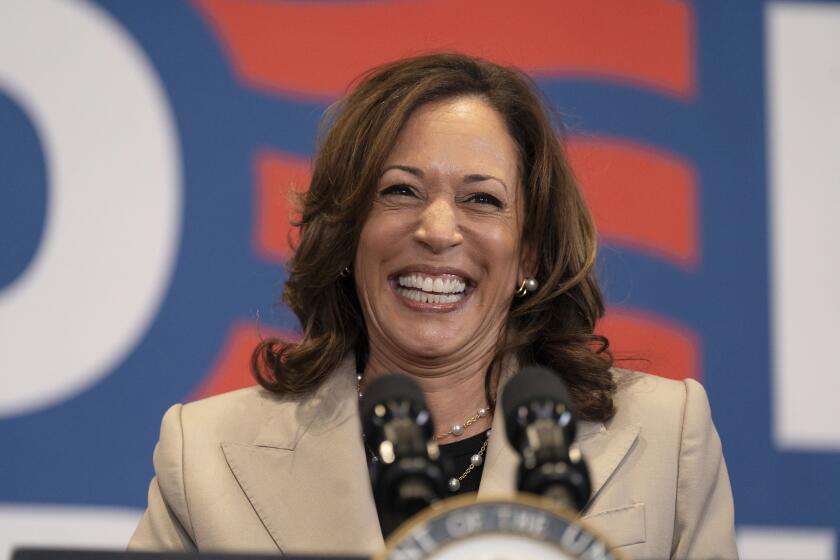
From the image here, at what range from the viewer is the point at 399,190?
197cm

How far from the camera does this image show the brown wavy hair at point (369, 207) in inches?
79.1

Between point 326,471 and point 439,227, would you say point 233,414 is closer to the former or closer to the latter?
point 326,471

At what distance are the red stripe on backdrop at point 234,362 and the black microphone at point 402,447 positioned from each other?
1533mm

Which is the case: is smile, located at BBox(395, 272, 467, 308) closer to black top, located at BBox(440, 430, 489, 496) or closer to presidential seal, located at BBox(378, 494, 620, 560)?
black top, located at BBox(440, 430, 489, 496)

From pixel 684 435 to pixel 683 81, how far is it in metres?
1.06

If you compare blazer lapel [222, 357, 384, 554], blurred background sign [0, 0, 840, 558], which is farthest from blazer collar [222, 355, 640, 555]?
blurred background sign [0, 0, 840, 558]

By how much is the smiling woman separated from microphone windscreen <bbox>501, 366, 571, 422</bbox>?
764 millimetres

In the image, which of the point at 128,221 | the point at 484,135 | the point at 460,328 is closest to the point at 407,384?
the point at 460,328

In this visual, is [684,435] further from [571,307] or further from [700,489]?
[571,307]

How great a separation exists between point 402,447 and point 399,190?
1.01 metres

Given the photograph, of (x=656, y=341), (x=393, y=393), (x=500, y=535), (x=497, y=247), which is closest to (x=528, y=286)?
(x=497, y=247)

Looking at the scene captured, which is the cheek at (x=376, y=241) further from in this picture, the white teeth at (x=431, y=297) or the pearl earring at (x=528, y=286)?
the pearl earring at (x=528, y=286)

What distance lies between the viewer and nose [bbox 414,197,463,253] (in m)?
1.89

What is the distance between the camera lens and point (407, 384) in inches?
42.4
